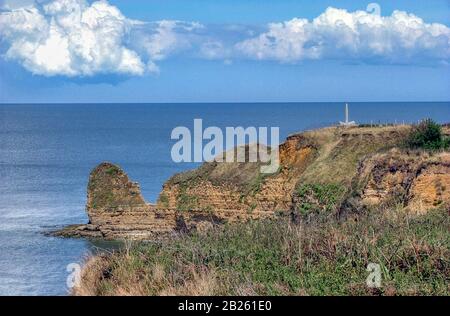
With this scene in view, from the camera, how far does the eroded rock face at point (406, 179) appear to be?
3656 centimetres

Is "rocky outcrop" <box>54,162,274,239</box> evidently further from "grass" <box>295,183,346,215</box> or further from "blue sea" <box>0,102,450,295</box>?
"grass" <box>295,183,346,215</box>

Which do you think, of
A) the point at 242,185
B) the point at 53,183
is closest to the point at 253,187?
the point at 242,185

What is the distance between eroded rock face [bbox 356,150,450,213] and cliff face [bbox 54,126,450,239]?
0.35 ft

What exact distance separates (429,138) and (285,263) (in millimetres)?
22746

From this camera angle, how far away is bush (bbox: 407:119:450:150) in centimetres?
4197

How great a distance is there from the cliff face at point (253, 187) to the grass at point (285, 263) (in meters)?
18.8

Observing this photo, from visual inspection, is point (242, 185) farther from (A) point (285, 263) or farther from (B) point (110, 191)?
(A) point (285, 263)

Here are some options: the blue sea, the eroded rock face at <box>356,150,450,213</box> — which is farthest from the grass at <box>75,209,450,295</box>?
the eroded rock face at <box>356,150,450,213</box>

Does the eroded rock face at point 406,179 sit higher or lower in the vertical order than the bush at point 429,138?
lower
